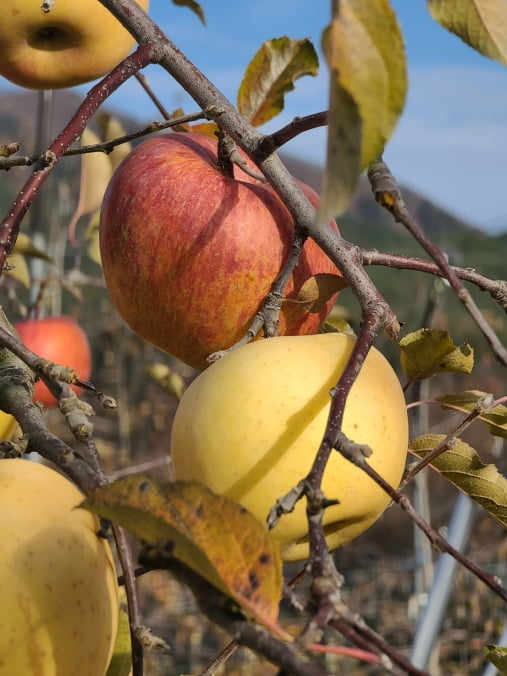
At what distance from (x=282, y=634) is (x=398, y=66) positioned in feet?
0.74

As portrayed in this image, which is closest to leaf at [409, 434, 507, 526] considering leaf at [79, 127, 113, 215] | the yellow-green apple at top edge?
the yellow-green apple at top edge

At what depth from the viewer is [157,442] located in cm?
502

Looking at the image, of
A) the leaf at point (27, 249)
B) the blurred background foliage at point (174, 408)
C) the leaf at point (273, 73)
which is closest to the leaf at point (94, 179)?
the leaf at point (27, 249)

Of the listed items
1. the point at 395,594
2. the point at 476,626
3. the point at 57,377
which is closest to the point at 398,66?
the point at 57,377

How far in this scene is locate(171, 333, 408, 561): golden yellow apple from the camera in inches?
20.1

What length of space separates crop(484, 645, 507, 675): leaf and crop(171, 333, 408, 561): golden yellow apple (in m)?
0.10

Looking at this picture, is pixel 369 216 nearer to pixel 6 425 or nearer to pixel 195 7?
pixel 195 7

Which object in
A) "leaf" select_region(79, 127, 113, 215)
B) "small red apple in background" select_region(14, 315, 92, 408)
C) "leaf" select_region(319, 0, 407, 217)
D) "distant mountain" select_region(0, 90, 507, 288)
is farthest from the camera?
"distant mountain" select_region(0, 90, 507, 288)

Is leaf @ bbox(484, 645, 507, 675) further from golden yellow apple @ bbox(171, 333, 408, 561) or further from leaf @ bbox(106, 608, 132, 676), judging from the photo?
leaf @ bbox(106, 608, 132, 676)

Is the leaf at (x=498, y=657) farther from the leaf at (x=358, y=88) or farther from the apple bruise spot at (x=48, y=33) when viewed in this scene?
the apple bruise spot at (x=48, y=33)

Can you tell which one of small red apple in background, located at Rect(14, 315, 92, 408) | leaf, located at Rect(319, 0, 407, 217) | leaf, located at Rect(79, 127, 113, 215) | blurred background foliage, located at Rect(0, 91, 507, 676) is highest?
leaf, located at Rect(319, 0, 407, 217)

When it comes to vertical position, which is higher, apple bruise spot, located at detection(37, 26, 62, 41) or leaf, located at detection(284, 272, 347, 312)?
apple bruise spot, located at detection(37, 26, 62, 41)

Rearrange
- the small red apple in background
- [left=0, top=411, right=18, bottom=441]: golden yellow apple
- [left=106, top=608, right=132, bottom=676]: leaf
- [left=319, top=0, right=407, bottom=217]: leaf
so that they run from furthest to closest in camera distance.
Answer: the small red apple in background
[left=0, top=411, right=18, bottom=441]: golden yellow apple
[left=106, top=608, right=132, bottom=676]: leaf
[left=319, top=0, right=407, bottom=217]: leaf

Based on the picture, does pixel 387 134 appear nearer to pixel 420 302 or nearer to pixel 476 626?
pixel 476 626
